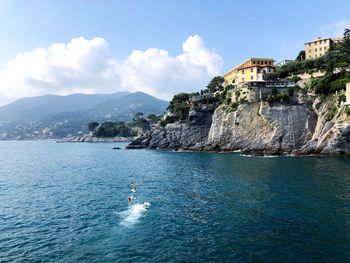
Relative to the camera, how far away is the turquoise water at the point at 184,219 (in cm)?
2492

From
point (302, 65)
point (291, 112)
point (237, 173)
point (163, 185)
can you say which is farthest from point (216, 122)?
point (163, 185)

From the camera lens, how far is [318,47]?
13925 centimetres

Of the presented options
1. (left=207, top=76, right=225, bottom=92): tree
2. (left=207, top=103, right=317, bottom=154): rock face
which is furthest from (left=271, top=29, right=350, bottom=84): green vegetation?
(left=207, top=76, right=225, bottom=92): tree

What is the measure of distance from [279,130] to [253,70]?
3639 centimetres

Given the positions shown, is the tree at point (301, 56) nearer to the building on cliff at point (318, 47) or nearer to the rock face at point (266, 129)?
the building on cliff at point (318, 47)

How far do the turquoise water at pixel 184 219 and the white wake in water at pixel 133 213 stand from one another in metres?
0.11

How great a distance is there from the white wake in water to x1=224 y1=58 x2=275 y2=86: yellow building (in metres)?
93.1

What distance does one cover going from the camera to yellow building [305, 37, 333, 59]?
451ft

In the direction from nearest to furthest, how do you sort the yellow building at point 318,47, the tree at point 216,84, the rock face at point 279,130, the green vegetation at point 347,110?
the green vegetation at point 347,110 < the rock face at point 279,130 < the yellow building at point 318,47 < the tree at point 216,84

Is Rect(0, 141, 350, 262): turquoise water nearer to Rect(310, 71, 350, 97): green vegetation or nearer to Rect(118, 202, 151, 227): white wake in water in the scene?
Rect(118, 202, 151, 227): white wake in water

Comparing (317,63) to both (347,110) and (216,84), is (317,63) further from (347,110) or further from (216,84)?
(216,84)

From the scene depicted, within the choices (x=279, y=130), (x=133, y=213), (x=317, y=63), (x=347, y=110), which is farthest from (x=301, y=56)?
(x=133, y=213)

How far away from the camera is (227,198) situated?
41844mm

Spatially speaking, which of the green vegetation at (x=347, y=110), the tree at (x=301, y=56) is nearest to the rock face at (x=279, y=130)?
the green vegetation at (x=347, y=110)
